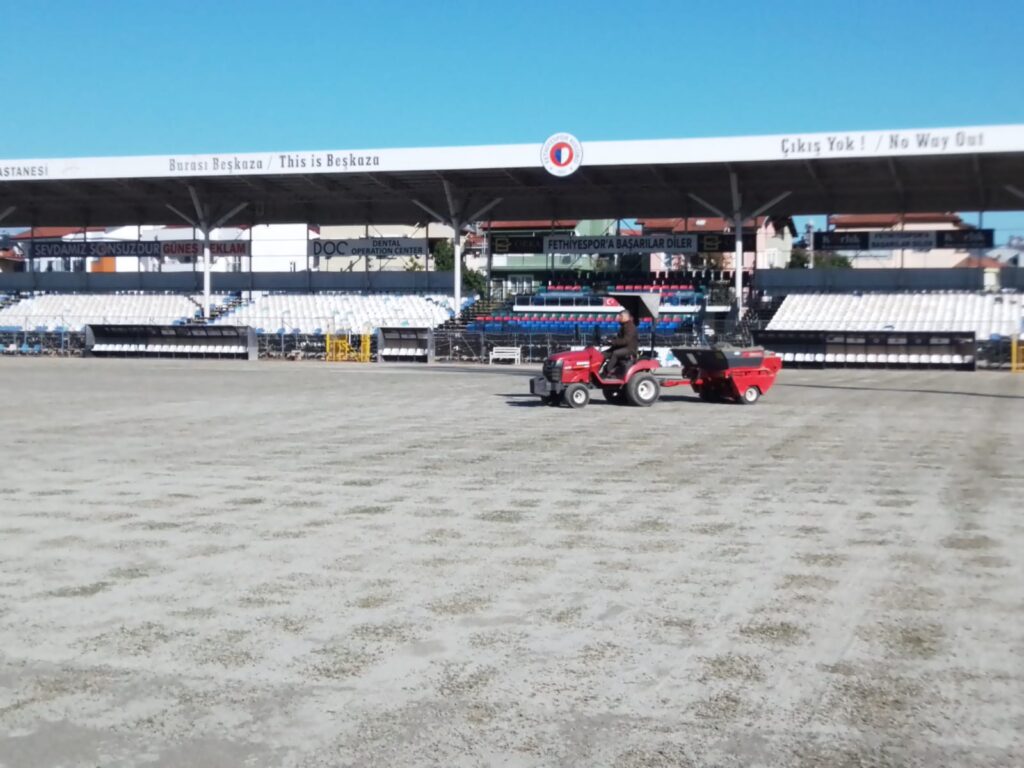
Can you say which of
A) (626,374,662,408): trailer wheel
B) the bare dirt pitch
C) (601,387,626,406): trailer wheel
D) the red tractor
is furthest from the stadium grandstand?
the bare dirt pitch

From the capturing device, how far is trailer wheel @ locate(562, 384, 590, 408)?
1834 centimetres

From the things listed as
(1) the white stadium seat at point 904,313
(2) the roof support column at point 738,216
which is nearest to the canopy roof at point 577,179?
(2) the roof support column at point 738,216

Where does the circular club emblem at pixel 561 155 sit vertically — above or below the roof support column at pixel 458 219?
above

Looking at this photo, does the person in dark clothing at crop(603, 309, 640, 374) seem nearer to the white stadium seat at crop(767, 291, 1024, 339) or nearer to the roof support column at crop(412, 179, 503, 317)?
the white stadium seat at crop(767, 291, 1024, 339)

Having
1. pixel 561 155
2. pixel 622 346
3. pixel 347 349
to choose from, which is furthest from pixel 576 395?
pixel 347 349

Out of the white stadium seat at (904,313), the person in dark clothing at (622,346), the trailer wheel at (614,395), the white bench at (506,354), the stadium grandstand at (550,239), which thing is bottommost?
the trailer wheel at (614,395)

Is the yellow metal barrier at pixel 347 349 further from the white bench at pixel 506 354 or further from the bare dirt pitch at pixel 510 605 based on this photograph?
the bare dirt pitch at pixel 510 605

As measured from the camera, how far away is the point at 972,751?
397 cm

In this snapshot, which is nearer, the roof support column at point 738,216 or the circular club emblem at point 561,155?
the circular club emblem at point 561,155

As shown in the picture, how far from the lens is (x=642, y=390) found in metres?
18.8

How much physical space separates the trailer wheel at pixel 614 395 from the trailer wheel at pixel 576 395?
0.71m

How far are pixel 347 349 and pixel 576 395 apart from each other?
25666 millimetres

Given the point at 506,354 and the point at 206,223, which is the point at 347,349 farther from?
the point at 206,223

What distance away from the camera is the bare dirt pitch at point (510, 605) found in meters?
4.13
